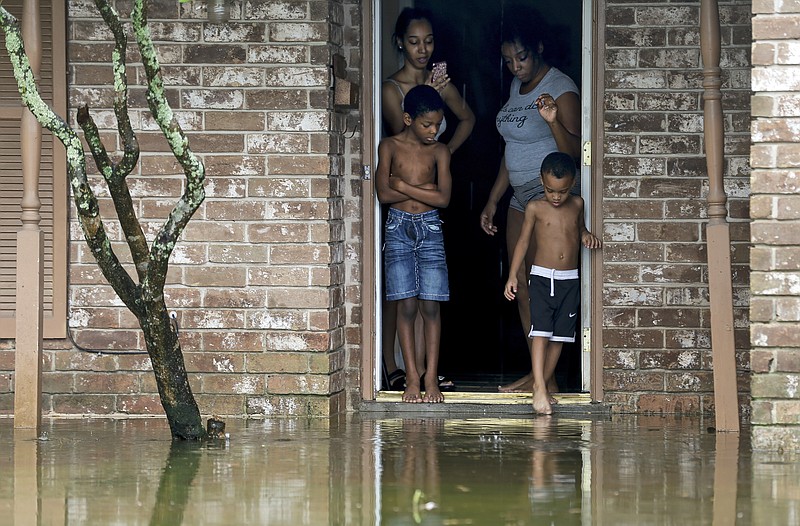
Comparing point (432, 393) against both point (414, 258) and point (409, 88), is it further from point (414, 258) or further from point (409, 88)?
point (409, 88)

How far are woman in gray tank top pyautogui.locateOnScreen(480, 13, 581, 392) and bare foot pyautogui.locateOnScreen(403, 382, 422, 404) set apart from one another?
0.60 m

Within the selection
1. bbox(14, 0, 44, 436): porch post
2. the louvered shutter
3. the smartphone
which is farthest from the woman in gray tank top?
bbox(14, 0, 44, 436): porch post

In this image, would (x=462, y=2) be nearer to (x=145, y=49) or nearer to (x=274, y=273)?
(x=274, y=273)

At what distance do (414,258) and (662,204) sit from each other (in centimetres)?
160

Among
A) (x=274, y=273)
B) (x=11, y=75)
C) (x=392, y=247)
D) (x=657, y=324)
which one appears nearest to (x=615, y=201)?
(x=657, y=324)

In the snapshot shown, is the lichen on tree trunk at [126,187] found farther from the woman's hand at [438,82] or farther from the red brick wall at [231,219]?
the woman's hand at [438,82]

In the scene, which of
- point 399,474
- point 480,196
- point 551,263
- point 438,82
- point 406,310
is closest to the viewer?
point 399,474

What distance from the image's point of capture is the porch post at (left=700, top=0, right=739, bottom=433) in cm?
752

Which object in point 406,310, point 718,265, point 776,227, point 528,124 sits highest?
point 528,124

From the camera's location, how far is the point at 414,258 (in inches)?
342

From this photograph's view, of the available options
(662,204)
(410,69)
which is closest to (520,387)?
(662,204)

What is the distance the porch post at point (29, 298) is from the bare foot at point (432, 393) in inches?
94.5

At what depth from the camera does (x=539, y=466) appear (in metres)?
6.49

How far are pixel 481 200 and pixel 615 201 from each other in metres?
2.65
